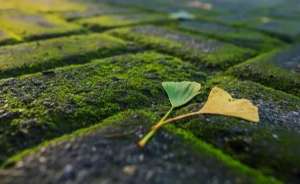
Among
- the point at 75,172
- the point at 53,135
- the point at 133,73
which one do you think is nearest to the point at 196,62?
the point at 133,73

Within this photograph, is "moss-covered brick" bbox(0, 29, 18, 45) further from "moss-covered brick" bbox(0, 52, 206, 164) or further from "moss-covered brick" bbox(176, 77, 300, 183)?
"moss-covered brick" bbox(176, 77, 300, 183)

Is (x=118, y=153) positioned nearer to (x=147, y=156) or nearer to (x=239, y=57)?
(x=147, y=156)

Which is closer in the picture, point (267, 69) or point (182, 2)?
point (267, 69)

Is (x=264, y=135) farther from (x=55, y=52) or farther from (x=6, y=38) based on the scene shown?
(x=6, y=38)

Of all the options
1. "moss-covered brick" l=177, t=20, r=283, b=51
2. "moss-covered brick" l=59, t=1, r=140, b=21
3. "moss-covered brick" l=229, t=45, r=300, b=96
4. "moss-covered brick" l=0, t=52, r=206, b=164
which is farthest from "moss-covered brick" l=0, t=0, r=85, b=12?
"moss-covered brick" l=229, t=45, r=300, b=96

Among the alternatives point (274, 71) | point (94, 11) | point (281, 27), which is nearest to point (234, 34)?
point (281, 27)

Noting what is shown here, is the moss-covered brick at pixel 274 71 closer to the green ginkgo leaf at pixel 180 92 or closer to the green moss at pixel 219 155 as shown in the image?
the green ginkgo leaf at pixel 180 92
